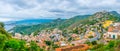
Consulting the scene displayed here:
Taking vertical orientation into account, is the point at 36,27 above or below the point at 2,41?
below

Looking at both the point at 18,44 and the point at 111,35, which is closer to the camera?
the point at 18,44

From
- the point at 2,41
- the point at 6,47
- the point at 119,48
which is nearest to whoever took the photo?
the point at 119,48

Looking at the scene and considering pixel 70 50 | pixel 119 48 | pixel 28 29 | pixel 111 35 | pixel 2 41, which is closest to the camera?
pixel 119 48

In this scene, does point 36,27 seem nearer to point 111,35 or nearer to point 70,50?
point 111,35

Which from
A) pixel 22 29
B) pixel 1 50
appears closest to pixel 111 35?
pixel 1 50

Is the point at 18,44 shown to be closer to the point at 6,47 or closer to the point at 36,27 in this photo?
the point at 6,47

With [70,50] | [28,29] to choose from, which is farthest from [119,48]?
[28,29]

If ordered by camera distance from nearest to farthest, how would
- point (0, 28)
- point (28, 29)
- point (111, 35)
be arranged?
point (0, 28) → point (111, 35) → point (28, 29)

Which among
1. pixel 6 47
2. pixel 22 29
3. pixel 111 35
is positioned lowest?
pixel 22 29

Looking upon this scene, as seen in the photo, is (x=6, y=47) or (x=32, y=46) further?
(x=32, y=46)
